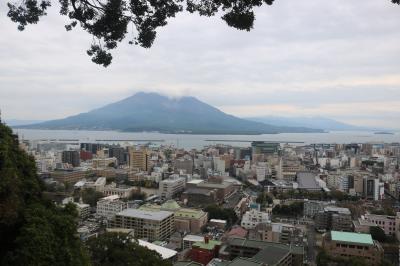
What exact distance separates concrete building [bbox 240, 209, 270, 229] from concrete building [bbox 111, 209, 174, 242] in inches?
97.6

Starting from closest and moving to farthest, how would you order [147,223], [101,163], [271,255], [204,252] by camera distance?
[271,255] < [204,252] < [147,223] < [101,163]

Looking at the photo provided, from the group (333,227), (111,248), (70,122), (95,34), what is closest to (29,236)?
(95,34)

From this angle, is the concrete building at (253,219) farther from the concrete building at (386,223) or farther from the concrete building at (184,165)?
the concrete building at (184,165)

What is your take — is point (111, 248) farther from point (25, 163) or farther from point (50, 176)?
point (50, 176)

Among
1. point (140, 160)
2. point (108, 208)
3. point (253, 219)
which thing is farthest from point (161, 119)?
point (253, 219)

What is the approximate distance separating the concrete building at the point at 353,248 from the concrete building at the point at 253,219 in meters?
2.93

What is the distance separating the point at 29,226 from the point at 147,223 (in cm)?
860

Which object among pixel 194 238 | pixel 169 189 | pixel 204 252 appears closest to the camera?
pixel 204 252

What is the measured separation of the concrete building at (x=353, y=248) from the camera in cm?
856

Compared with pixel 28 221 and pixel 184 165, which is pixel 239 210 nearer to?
pixel 184 165

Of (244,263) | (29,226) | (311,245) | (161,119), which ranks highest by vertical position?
(161,119)

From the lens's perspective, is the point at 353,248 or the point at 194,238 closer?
the point at 353,248

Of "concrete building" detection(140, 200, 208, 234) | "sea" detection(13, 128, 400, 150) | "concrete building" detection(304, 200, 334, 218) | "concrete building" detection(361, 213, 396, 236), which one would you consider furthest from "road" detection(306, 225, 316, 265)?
"sea" detection(13, 128, 400, 150)

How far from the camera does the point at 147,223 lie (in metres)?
10.6
